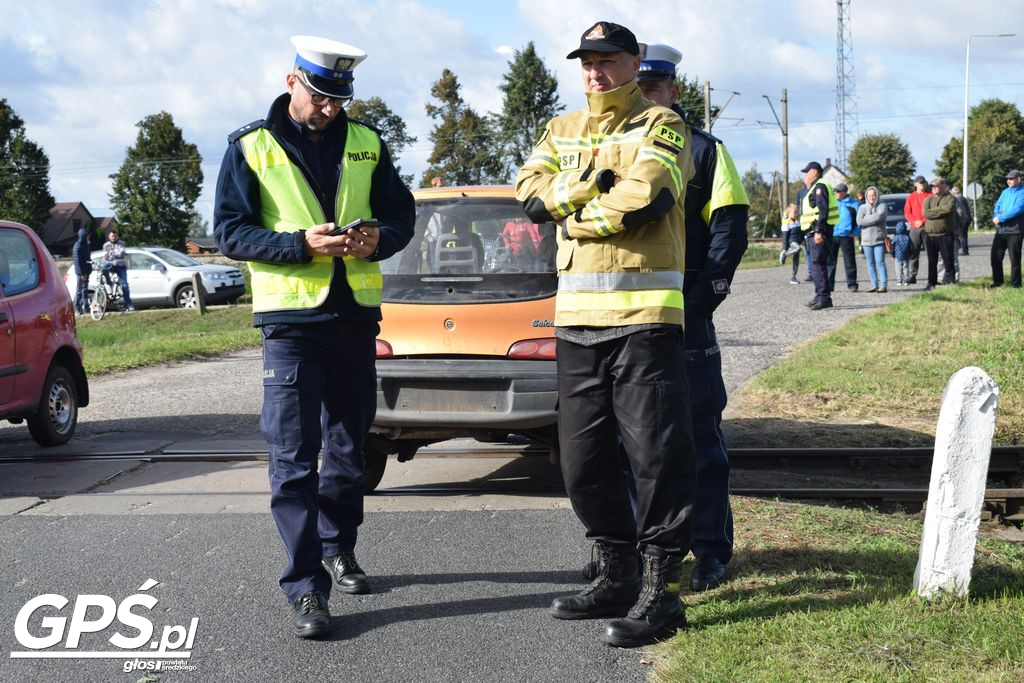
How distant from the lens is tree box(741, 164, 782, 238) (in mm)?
75394

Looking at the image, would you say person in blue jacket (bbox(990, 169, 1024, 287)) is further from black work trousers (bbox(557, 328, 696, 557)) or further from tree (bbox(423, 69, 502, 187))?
tree (bbox(423, 69, 502, 187))

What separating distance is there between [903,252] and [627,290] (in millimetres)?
19140

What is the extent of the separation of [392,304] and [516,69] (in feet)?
221

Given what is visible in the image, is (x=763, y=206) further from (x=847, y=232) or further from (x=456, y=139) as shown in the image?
(x=847, y=232)

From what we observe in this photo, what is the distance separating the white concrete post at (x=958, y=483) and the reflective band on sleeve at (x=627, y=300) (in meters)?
1.05

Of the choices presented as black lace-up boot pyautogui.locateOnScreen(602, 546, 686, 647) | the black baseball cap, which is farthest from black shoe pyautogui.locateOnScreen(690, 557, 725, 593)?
the black baseball cap

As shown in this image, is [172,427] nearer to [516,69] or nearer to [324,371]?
[324,371]

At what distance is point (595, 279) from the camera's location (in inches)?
171

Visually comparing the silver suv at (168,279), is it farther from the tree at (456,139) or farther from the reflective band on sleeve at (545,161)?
the tree at (456,139)

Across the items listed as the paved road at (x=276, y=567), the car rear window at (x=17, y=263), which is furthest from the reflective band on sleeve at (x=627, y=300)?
the car rear window at (x=17, y=263)

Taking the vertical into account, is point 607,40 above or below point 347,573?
above

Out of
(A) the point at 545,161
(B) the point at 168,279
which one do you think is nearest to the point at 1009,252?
(A) the point at 545,161

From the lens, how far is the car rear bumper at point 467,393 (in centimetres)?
639

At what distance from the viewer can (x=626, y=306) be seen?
4270mm
